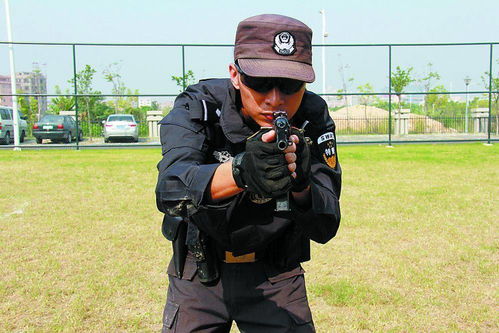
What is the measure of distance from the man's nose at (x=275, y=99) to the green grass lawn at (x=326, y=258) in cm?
239

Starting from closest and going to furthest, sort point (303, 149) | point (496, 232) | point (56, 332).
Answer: point (303, 149), point (56, 332), point (496, 232)

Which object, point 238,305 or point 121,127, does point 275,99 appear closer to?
point 238,305

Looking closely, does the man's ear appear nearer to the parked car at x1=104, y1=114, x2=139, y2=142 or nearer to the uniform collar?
the uniform collar

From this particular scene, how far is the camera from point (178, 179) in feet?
5.69

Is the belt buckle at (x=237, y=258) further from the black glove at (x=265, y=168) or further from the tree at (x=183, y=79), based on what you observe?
the tree at (x=183, y=79)

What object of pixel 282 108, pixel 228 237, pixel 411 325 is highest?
pixel 282 108

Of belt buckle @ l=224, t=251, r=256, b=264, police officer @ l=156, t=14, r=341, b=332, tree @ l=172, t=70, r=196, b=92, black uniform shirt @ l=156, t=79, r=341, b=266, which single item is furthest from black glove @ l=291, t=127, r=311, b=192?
tree @ l=172, t=70, r=196, b=92

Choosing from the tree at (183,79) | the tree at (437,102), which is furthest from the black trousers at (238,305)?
the tree at (437,102)

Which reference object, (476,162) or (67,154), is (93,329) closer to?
(476,162)

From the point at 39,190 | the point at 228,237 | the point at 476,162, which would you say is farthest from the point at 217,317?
the point at 476,162

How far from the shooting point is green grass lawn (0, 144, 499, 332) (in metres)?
3.87

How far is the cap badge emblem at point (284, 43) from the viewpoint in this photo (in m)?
1.81

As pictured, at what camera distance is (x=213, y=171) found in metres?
1.67

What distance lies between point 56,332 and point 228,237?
2.26 m
